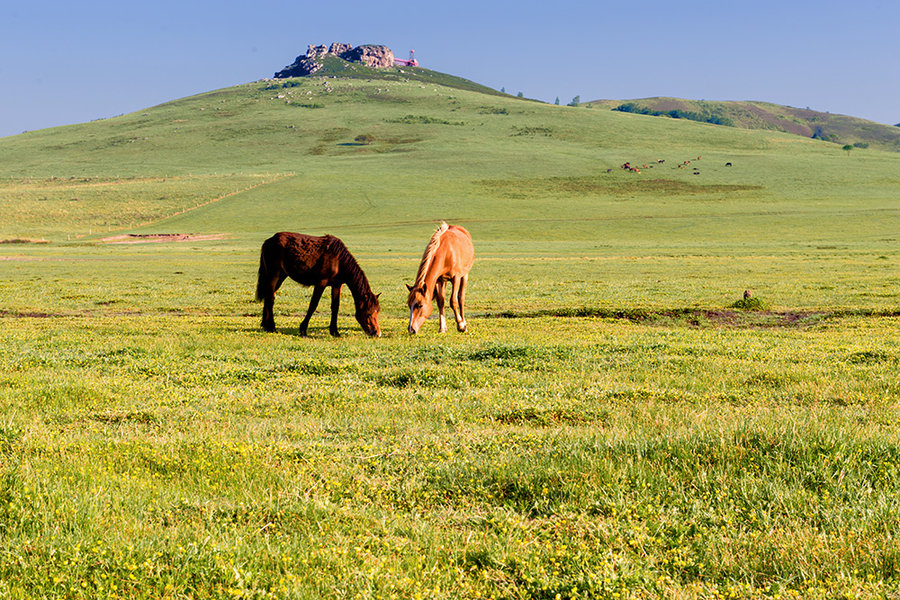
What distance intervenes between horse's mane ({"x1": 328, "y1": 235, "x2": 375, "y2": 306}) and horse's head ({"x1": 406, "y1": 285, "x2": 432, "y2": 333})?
102 centimetres

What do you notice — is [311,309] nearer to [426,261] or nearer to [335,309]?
[335,309]

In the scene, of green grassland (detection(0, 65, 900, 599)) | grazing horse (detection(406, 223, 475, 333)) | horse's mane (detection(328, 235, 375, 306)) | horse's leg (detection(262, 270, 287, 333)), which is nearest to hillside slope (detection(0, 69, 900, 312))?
green grassland (detection(0, 65, 900, 599))

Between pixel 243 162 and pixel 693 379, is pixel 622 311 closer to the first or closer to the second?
pixel 693 379

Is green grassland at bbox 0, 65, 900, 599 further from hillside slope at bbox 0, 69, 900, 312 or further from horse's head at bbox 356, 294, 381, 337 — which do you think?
hillside slope at bbox 0, 69, 900, 312

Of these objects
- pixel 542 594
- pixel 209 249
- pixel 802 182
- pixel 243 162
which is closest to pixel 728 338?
pixel 542 594

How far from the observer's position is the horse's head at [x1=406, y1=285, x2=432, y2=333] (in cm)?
1564

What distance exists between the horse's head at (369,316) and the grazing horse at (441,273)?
83 cm

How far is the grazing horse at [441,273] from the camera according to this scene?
15.7m

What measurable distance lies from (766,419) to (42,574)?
241 inches

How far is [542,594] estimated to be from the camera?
3881 mm

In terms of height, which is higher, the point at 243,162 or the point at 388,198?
the point at 243,162

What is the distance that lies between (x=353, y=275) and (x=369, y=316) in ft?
3.58

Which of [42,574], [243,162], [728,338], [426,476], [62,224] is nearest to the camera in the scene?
[42,574]

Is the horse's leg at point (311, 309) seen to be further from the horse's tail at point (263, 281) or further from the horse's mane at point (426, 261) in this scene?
the horse's mane at point (426, 261)
